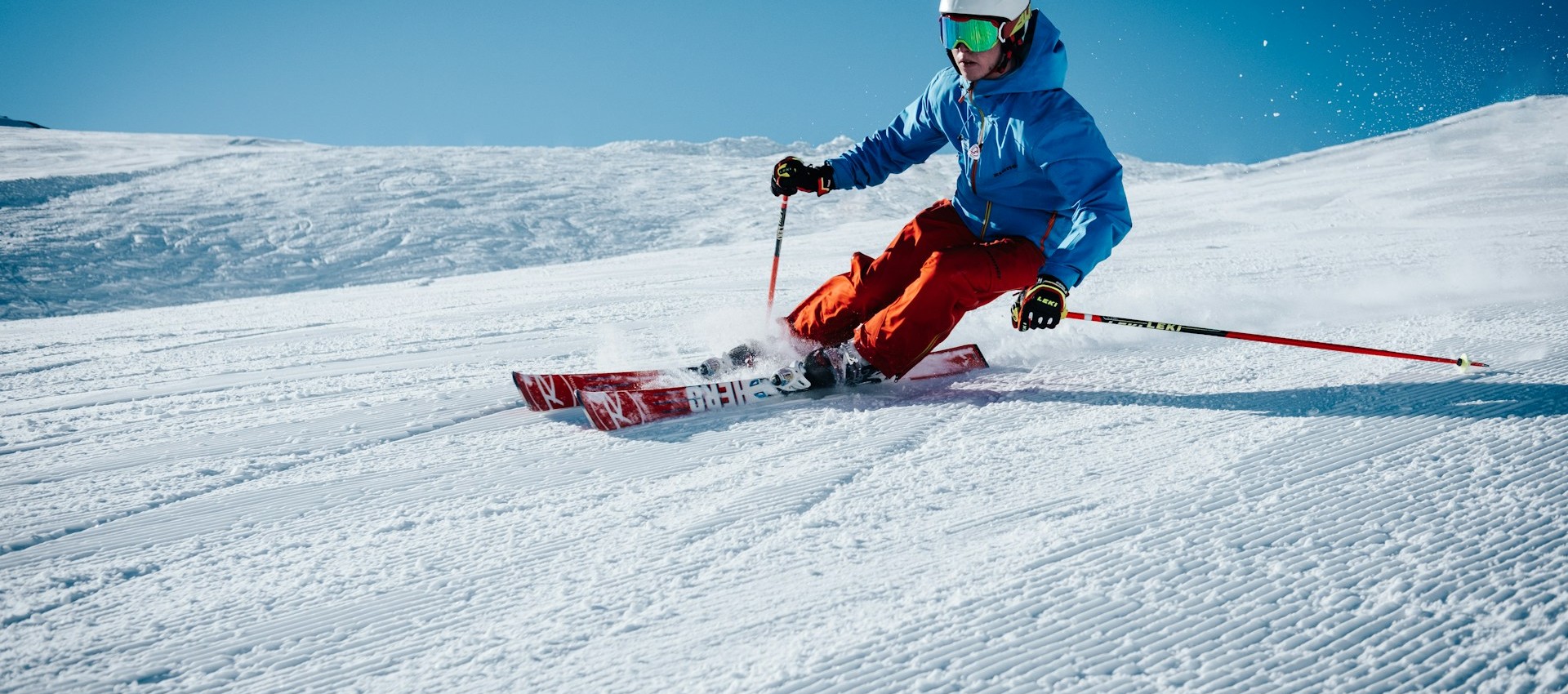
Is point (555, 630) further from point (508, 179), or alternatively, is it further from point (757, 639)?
point (508, 179)

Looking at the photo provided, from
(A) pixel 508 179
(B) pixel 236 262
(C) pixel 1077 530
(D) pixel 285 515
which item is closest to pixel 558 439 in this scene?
(D) pixel 285 515

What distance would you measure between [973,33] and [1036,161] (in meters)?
0.51

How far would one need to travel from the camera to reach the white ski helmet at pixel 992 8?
2.86m

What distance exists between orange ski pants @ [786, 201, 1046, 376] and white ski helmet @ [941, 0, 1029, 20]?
0.82 meters

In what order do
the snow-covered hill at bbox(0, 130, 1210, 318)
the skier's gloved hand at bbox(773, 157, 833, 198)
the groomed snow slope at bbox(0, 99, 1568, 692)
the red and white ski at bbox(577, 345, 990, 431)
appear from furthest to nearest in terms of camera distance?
the snow-covered hill at bbox(0, 130, 1210, 318) → the skier's gloved hand at bbox(773, 157, 833, 198) → the red and white ski at bbox(577, 345, 990, 431) → the groomed snow slope at bbox(0, 99, 1568, 692)

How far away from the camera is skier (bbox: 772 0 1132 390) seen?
2.86 meters

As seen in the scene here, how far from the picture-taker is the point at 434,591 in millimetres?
1605

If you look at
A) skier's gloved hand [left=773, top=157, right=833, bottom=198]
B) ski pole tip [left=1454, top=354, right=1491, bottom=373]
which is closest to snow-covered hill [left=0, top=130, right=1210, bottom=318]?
skier's gloved hand [left=773, top=157, right=833, bottom=198]

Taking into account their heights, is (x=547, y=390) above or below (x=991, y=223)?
below

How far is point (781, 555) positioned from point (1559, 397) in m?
2.41

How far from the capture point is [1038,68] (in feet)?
9.73

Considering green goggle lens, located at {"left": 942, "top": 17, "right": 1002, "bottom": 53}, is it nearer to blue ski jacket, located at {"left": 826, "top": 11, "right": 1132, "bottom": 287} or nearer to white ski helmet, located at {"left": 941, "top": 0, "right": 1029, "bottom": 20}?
white ski helmet, located at {"left": 941, "top": 0, "right": 1029, "bottom": 20}

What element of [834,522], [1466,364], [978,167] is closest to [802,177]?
[978,167]

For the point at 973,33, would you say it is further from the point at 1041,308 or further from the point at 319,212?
the point at 319,212
